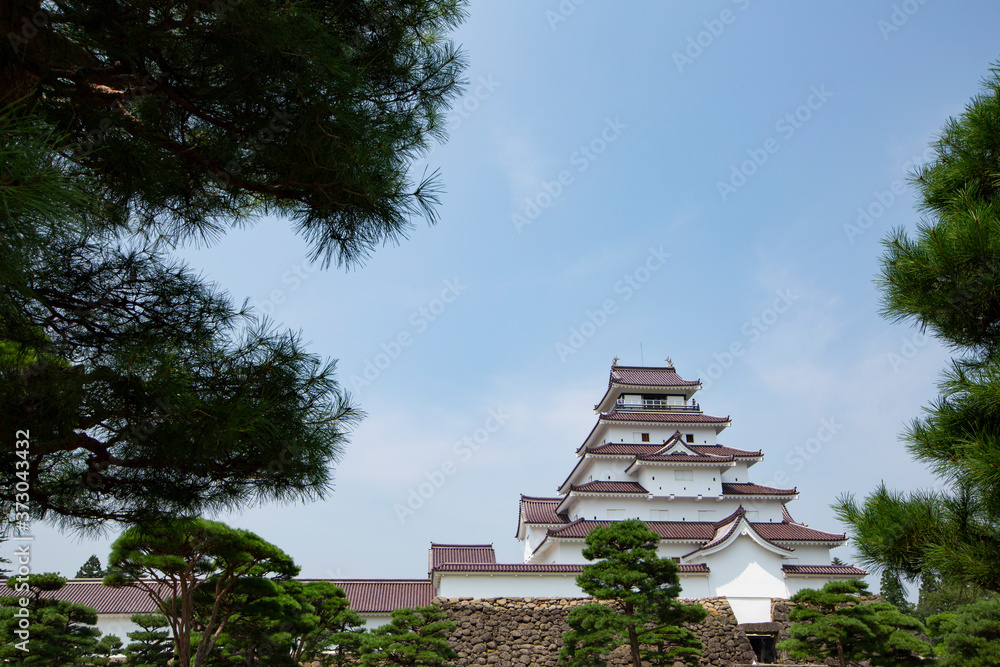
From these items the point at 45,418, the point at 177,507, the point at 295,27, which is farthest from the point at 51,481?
the point at 295,27

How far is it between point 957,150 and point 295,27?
13.3ft

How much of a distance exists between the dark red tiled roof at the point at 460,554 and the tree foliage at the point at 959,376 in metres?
21.1

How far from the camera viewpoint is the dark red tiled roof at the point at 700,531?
2000 cm

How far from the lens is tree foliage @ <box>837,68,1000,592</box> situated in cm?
335

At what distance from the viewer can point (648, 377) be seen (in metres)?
26.1

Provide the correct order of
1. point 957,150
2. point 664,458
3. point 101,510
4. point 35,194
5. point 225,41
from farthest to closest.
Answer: point 664,458 < point 957,150 < point 101,510 < point 225,41 < point 35,194

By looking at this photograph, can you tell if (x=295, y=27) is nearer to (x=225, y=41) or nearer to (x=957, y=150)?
(x=225, y=41)

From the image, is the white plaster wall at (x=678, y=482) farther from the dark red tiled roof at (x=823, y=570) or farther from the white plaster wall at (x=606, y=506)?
the dark red tiled roof at (x=823, y=570)

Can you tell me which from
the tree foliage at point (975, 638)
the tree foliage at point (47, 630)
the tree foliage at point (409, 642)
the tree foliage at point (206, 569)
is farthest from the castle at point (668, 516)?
the tree foliage at point (47, 630)

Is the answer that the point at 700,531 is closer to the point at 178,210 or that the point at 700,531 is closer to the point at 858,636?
the point at 858,636

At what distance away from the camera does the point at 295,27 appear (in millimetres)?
2594

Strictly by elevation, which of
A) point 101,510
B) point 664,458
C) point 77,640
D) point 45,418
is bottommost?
point 77,640

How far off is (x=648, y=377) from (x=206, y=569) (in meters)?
18.5

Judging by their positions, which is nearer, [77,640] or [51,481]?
[51,481]
